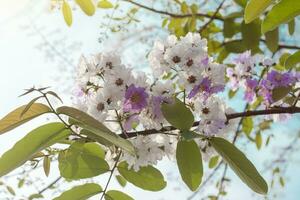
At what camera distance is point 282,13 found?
2.63 ft

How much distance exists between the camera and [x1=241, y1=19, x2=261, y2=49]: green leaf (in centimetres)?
170

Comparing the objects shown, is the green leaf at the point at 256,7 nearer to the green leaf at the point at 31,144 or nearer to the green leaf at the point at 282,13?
the green leaf at the point at 282,13

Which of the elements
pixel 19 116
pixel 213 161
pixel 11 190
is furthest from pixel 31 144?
pixel 213 161

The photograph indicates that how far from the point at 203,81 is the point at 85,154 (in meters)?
0.27

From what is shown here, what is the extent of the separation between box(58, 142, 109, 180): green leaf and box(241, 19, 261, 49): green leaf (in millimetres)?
905

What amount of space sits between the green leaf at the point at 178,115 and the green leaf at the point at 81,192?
0.65 feet

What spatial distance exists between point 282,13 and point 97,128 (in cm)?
36

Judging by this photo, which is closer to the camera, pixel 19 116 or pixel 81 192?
pixel 19 116

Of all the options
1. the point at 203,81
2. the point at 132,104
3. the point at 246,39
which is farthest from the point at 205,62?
the point at 246,39

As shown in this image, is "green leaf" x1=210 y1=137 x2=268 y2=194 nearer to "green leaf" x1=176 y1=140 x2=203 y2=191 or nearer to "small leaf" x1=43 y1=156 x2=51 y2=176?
"green leaf" x1=176 y1=140 x2=203 y2=191

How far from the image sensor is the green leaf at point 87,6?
143 centimetres

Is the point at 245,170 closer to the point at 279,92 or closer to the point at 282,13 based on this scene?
the point at 282,13

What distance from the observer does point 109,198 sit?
0.93 metres

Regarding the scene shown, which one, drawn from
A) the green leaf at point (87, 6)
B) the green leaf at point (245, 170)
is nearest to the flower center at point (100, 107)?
the green leaf at point (245, 170)
